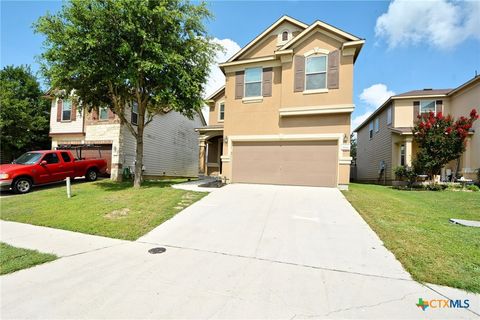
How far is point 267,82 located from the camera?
1245 cm

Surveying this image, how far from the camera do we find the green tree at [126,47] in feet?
29.4

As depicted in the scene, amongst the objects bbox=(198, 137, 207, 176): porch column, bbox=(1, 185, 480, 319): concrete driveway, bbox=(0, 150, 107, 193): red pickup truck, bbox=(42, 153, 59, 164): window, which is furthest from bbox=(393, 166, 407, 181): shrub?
bbox=(42, 153, 59, 164): window

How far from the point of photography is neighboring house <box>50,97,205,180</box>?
14.5 meters

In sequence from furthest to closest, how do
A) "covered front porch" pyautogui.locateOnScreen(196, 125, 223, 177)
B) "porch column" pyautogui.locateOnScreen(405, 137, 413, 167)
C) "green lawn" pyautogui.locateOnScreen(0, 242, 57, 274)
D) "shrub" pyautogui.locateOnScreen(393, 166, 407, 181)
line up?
"covered front porch" pyautogui.locateOnScreen(196, 125, 223, 177)
"porch column" pyautogui.locateOnScreen(405, 137, 413, 167)
"shrub" pyautogui.locateOnScreen(393, 166, 407, 181)
"green lawn" pyautogui.locateOnScreen(0, 242, 57, 274)

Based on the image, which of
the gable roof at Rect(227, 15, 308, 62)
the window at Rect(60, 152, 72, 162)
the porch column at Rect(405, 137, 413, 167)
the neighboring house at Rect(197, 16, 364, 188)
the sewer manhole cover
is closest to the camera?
the sewer manhole cover

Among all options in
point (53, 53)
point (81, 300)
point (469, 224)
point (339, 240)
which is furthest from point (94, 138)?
point (469, 224)

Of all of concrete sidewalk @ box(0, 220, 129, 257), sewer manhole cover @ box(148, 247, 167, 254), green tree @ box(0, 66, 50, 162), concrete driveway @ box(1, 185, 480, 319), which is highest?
green tree @ box(0, 66, 50, 162)

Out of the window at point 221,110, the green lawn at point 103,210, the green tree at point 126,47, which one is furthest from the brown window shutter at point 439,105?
the green lawn at point 103,210

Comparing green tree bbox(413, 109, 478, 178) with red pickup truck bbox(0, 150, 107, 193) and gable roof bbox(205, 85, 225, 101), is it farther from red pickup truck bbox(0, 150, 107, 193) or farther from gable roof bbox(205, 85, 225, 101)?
red pickup truck bbox(0, 150, 107, 193)

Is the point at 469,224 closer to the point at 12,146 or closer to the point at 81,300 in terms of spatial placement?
the point at 81,300

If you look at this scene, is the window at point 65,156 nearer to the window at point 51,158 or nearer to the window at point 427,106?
the window at point 51,158

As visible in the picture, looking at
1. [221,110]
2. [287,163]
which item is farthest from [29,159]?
[287,163]

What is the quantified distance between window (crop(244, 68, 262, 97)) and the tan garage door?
2754mm

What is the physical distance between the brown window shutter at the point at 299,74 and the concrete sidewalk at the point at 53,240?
395 inches
